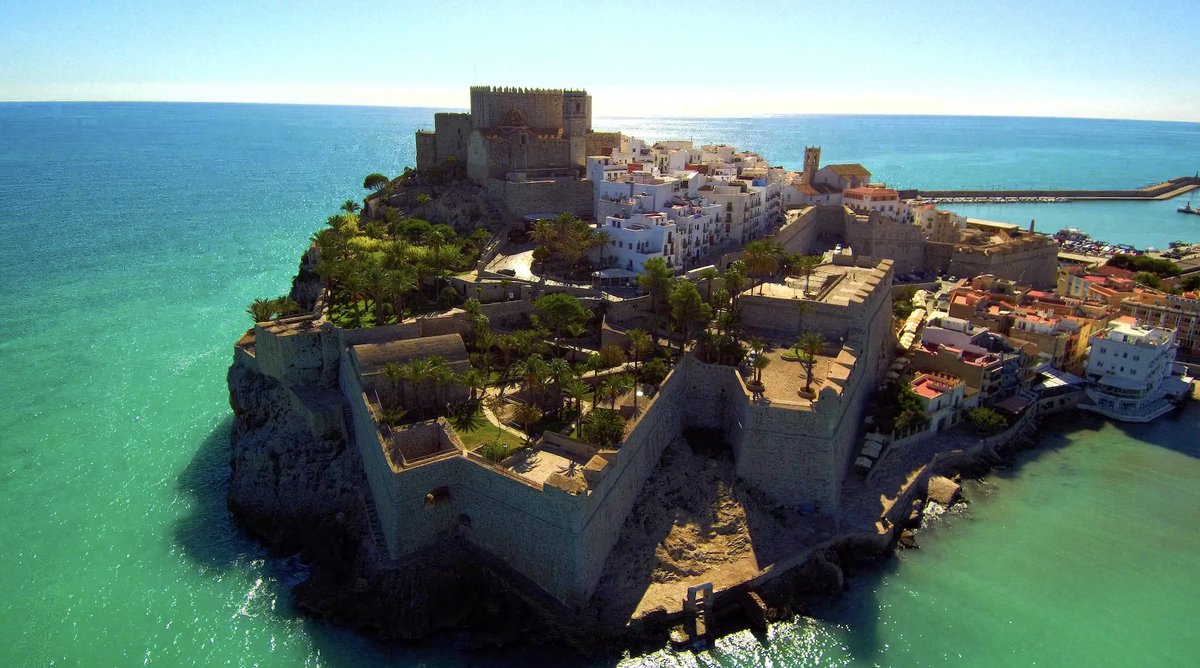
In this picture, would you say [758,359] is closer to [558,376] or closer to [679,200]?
[558,376]

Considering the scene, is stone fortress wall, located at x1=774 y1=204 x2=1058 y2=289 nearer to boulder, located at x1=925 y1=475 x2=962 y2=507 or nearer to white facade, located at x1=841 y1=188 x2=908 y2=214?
white facade, located at x1=841 y1=188 x2=908 y2=214

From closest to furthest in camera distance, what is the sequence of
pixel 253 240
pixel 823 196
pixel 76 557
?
pixel 76 557 → pixel 823 196 → pixel 253 240

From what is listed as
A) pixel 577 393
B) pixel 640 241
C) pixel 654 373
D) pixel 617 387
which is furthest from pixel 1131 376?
pixel 577 393

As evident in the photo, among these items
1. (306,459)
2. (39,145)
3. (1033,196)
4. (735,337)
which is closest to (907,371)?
(735,337)

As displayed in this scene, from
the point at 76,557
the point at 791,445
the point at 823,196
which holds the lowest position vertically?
the point at 76,557

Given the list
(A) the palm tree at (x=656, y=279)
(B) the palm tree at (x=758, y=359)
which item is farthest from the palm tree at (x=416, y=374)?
(B) the palm tree at (x=758, y=359)

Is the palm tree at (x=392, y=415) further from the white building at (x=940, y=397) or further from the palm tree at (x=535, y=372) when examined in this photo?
the white building at (x=940, y=397)

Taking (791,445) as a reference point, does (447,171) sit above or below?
above

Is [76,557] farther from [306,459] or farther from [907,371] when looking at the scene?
[907,371]
